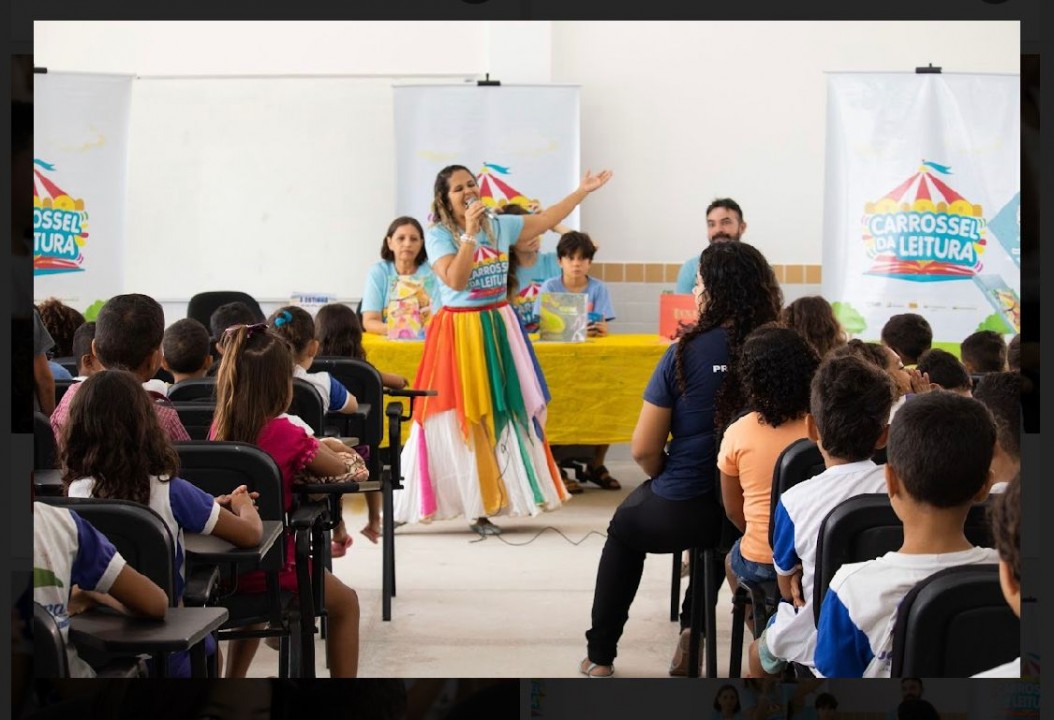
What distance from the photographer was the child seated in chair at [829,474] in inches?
88.8

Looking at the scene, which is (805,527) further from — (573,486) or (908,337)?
(573,486)

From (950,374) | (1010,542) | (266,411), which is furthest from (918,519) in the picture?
(950,374)

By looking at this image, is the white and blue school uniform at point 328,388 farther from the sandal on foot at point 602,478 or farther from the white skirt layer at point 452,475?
the sandal on foot at point 602,478

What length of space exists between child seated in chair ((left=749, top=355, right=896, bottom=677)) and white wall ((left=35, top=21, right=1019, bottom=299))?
514cm

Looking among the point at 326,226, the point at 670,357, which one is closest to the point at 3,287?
the point at 670,357

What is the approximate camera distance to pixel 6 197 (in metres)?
1.10

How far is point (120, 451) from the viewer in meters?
2.09

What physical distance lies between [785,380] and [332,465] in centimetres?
102

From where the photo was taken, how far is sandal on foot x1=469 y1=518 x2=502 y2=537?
17.3 ft

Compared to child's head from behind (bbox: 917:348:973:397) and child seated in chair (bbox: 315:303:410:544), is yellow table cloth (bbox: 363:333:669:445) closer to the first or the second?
child seated in chair (bbox: 315:303:410:544)

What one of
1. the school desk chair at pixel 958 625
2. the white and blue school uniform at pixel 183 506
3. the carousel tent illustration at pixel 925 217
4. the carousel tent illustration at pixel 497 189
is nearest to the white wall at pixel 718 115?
the carousel tent illustration at pixel 497 189

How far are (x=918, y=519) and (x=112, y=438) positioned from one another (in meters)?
1.27
